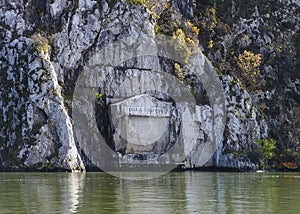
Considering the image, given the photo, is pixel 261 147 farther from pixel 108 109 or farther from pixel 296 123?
pixel 108 109

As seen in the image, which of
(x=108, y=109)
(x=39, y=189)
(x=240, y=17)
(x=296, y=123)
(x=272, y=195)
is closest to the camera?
(x=272, y=195)

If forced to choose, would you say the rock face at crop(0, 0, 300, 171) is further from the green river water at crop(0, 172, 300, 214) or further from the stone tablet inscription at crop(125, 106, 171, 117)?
the green river water at crop(0, 172, 300, 214)

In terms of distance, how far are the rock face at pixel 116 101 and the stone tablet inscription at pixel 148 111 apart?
15 centimetres

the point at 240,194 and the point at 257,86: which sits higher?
the point at 257,86

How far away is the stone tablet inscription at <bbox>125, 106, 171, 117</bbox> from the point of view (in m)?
79.0

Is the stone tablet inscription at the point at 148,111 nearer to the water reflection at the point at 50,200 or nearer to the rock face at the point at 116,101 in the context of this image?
the rock face at the point at 116,101

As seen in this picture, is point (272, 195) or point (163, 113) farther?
point (163, 113)

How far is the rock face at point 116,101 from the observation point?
72.8 m

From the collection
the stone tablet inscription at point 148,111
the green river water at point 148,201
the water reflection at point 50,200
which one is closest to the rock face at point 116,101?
the stone tablet inscription at point 148,111

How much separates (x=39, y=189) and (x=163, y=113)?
44084mm

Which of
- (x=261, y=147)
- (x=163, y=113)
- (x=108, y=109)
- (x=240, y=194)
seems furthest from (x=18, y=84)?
(x=240, y=194)

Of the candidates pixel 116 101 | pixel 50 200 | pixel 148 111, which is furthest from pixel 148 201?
pixel 116 101

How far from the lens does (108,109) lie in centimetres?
7919

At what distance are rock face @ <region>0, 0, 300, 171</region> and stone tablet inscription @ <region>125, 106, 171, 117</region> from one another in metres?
0.15
